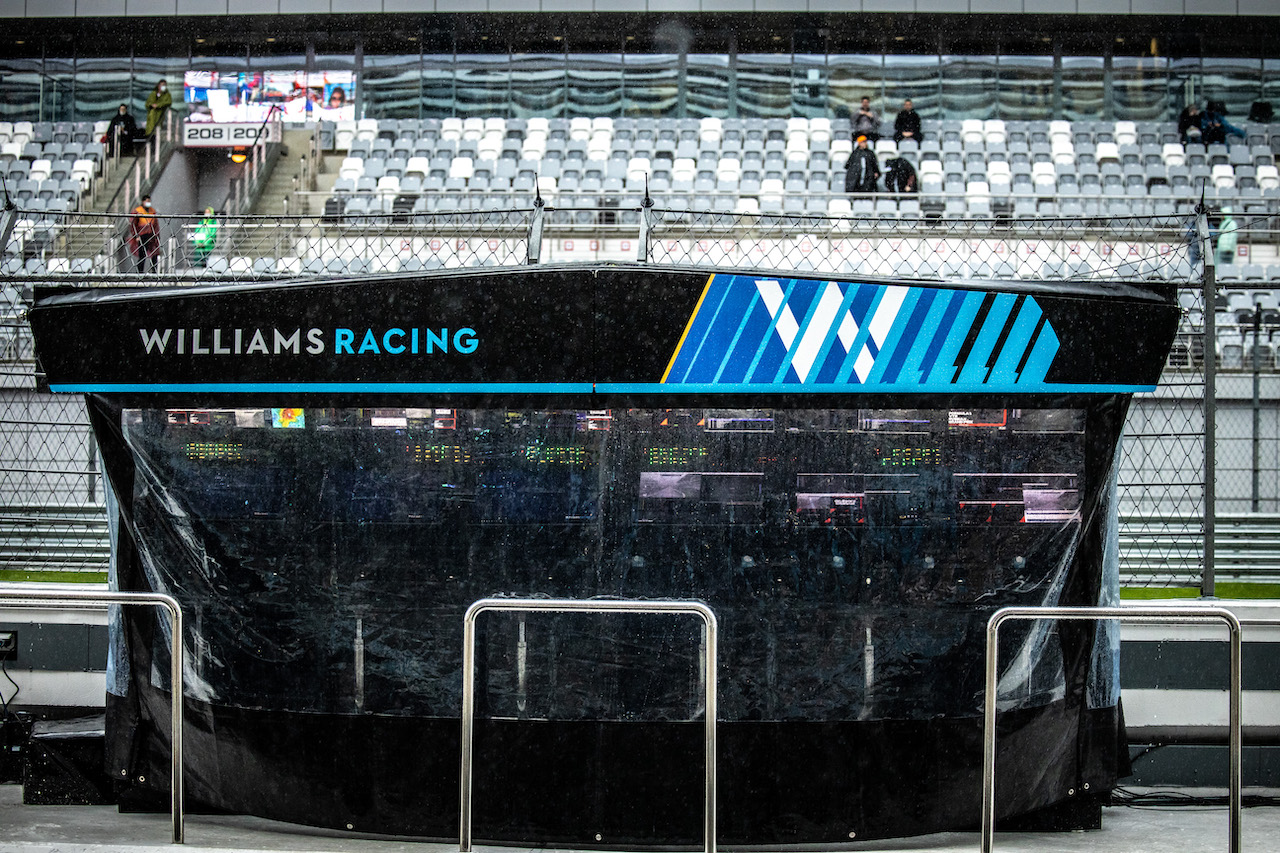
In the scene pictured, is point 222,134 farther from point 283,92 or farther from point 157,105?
point 283,92

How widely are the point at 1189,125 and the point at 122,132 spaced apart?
70.7 ft

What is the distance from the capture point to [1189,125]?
75.9ft

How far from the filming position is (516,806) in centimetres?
485

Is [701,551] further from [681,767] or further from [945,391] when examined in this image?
[945,391]

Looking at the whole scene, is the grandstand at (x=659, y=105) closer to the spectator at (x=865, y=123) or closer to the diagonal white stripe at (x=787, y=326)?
the spectator at (x=865, y=123)

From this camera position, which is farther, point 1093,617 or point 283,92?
point 283,92

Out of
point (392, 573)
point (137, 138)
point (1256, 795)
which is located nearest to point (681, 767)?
point (392, 573)

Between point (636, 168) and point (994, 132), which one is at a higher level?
point (994, 132)

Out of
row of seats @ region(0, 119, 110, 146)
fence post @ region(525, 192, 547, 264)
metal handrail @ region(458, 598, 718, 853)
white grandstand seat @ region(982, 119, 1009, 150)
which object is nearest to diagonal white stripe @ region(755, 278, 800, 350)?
metal handrail @ region(458, 598, 718, 853)

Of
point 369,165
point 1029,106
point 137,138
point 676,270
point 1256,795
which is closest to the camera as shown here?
point 676,270

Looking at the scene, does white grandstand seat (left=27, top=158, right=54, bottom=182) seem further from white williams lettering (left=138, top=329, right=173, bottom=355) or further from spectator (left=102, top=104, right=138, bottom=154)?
white williams lettering (left=138, top=329, right=173, bottom=355)

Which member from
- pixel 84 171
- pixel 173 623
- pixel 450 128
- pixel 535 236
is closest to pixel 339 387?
pixel 173 623

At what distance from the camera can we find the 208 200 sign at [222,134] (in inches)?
882

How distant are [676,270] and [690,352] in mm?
348
